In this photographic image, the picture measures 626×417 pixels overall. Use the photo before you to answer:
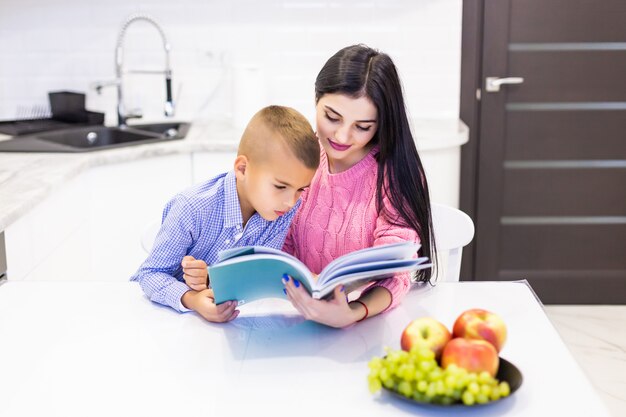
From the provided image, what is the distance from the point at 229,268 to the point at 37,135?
2.13 m

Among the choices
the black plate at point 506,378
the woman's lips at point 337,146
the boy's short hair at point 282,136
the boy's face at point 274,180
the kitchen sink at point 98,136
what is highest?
the boy's short hair at point 282,136

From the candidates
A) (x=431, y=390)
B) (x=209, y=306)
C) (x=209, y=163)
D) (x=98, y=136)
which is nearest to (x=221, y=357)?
(x=209, y=306)

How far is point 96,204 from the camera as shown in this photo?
121 inches

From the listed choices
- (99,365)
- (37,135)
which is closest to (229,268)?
(99,365)

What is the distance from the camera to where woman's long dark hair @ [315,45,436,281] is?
6.06ft

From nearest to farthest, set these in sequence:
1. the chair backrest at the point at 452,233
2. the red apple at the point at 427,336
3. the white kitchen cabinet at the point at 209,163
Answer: the red apple at the point at 427,336 < the chair backrest at the point at 452,233 < the white kitchen cabinet at the point at 209,163

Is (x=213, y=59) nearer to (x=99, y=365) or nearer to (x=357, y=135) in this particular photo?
(x=357, y=135)

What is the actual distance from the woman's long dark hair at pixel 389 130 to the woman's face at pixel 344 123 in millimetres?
14

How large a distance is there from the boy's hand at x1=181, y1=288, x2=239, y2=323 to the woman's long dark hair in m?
0.44

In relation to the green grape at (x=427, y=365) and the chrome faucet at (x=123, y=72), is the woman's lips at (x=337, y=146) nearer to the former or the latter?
the green grape at (x=427, y=365)

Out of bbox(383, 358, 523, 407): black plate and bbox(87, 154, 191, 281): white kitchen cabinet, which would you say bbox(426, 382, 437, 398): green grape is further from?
bbox(87, 154, 191, 281): white kitchen cabinet

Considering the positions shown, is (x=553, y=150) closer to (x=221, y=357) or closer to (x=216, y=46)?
(x=216, y=46)

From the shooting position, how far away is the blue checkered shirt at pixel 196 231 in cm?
178

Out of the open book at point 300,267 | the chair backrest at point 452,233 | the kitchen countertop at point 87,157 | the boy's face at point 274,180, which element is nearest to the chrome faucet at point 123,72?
the kitchen countertop at point 87,157
